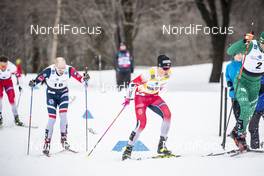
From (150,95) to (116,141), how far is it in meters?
2.40

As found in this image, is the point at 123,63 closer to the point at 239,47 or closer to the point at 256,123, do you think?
the point at 256,123

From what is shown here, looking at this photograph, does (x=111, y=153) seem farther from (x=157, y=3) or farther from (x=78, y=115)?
(x=157, y=3)

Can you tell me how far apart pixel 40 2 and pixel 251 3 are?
11656 millimetres

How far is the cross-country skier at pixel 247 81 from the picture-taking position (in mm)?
7570

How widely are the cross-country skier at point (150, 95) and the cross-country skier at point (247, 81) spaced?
3.92 ft

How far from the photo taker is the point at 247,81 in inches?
306

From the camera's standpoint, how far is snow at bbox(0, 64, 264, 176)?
6.73 metres

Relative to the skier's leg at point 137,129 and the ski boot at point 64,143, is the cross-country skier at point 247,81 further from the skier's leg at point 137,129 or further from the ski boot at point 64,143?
the ski boot at point 64,143

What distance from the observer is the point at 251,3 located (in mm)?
22531

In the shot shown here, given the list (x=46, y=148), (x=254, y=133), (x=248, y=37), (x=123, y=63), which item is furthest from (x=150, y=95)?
(x=123, y=63)

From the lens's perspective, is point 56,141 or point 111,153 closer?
point 111,153

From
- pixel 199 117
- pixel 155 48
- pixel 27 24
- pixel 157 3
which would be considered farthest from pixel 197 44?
pixel 199 117

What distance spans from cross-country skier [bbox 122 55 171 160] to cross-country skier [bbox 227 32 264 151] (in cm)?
119

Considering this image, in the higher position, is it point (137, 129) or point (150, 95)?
point (150, 95)
